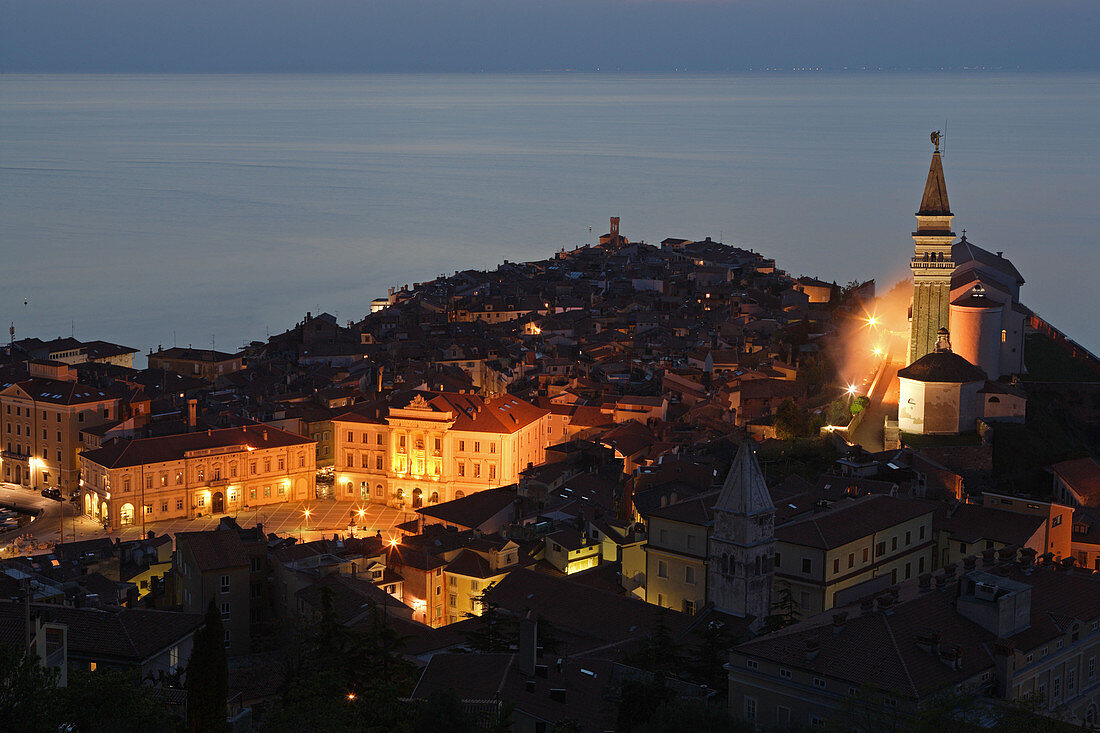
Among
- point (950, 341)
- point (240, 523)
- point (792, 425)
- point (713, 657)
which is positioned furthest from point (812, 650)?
point (240, 523)

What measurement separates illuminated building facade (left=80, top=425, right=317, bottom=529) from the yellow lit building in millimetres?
981

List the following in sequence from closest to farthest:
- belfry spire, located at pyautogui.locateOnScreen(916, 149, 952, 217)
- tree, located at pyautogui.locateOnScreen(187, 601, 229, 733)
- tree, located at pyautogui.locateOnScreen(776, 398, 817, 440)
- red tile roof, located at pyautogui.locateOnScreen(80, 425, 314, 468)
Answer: tree, located at pyautogui.locateOnScreen(187, 601, 229, 733), tree, located at pyautogui.locateOnScreen(776, 398, 817, 440), belfry spire, located at pyautogui.locateOnScreen(916, 149, 952, 217), red tile roof, located at pyautogui.locateOnScreen(80, 425, 314, 468)

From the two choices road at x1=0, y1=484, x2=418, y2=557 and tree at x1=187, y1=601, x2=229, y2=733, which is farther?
road at x1=0, y1=484, x2=418, y2=557

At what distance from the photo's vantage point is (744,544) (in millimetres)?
16781

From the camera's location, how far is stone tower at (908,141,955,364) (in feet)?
86.5

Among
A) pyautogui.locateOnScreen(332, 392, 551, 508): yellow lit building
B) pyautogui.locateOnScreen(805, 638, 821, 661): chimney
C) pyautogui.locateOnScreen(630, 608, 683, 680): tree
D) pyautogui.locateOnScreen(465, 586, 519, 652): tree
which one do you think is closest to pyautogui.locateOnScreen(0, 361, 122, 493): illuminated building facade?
pyautogui.locateOnScreen(332, 392, 551, 508): yellow lit building

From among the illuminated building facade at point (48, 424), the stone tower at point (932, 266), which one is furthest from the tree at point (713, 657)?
the illuminated building facade at point (48, 424)

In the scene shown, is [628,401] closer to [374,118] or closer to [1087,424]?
[1087,424]

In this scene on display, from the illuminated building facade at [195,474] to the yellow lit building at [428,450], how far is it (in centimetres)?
98

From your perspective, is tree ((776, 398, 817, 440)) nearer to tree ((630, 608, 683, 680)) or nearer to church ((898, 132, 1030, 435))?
church ((898, 132, 1030, 435))

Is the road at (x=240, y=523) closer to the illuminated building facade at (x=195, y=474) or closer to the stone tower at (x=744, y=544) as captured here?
the illuminated building facade at (x=195, y=474)

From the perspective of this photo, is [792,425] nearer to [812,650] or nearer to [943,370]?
[943,370]

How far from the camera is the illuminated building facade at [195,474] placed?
27.9 m

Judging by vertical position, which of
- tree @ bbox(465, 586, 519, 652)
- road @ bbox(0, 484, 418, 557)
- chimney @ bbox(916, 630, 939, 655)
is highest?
chimney @ bbox(916, 630, 939, 655)
